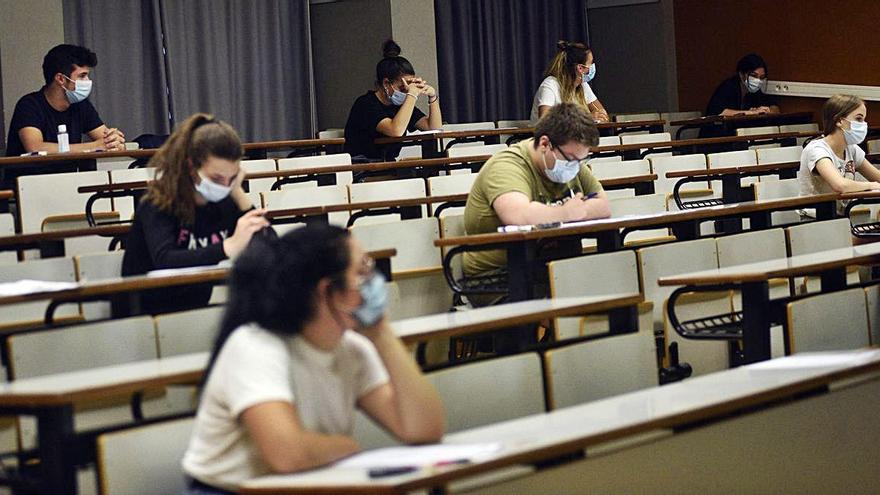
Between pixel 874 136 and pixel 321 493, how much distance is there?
8859 mm

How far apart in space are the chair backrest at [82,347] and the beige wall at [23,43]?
586cm

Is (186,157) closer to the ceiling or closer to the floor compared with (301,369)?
closer to the ceiling

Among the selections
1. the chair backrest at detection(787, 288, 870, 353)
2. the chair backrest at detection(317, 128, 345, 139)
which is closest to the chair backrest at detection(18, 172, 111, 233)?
the chair backrest at detection(317, 128, 345, 139)

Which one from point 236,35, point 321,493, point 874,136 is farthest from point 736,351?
point 236,35

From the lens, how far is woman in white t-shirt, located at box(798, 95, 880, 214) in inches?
251

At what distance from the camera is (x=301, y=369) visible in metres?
2.40

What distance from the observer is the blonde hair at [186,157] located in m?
4.07

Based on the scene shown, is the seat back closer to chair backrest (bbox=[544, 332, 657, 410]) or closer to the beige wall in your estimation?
chair backrest (bbox=[544, 332, 657, 410])

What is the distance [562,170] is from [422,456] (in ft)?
9.98

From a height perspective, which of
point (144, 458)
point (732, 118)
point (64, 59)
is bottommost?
point (144, 458)

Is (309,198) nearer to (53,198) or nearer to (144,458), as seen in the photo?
(53,198)

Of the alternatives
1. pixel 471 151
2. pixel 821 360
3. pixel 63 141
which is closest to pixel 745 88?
pixel 471 151

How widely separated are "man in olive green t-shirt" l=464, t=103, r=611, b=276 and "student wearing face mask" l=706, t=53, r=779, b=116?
19.9ft

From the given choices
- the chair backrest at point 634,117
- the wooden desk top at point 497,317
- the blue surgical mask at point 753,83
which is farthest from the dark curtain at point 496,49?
the wooden desk top at point 497,317
